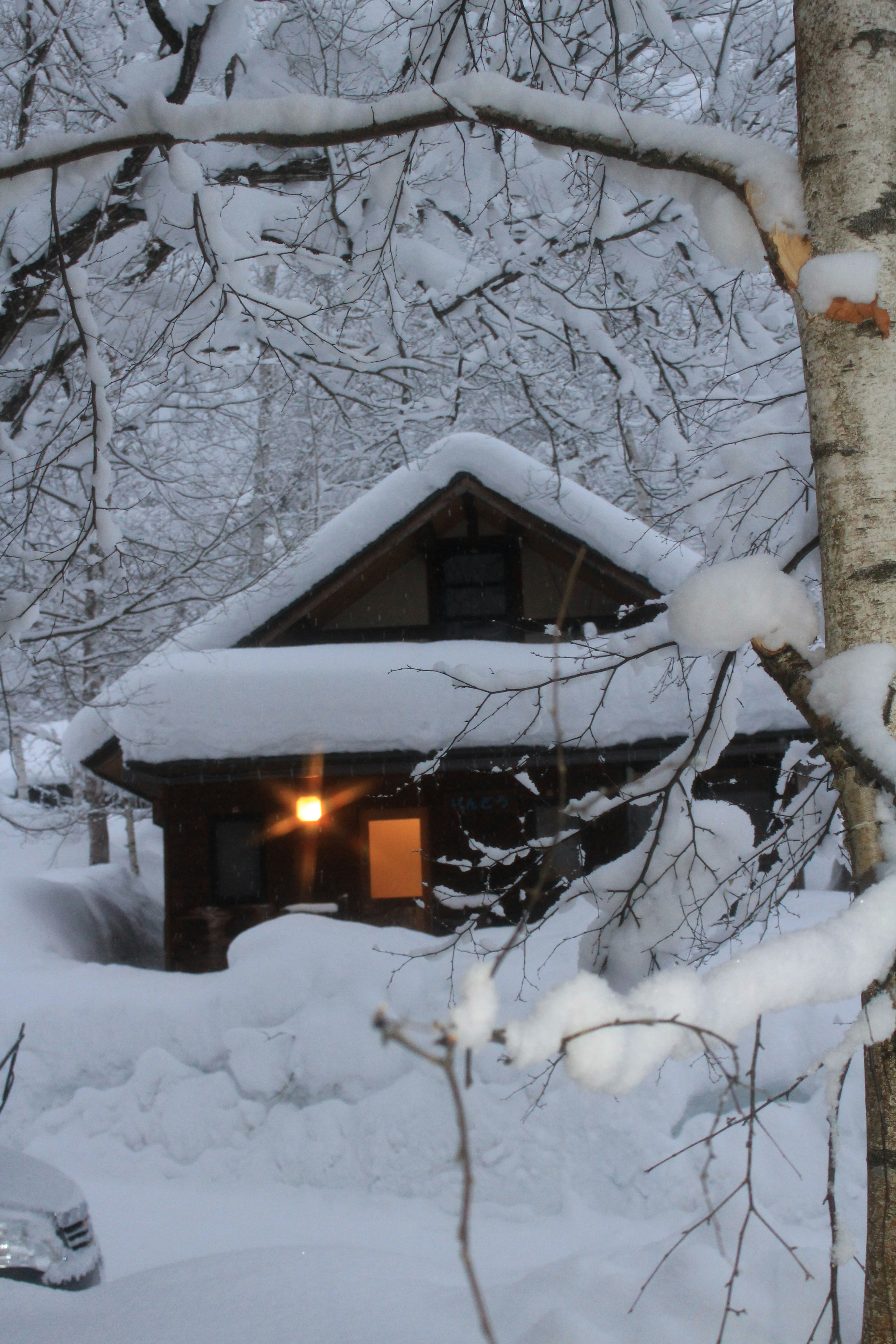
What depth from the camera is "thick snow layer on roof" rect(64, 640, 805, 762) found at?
827 centimetres

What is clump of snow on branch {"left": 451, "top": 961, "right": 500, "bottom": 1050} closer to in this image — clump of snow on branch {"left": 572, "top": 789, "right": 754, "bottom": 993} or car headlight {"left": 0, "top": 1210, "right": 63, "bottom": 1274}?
clump of snow on branch {"left": 572, "top": 789, "right": 754, "bottom": 993}

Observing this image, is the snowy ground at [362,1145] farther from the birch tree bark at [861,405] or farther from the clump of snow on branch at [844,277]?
the clump of snow on branch at [844,277]

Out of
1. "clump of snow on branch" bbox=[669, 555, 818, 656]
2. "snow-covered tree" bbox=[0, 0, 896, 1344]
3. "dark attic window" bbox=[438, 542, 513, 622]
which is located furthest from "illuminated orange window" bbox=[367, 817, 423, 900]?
"clump of snow on branch" bbox=[669, 555, 818, 656]

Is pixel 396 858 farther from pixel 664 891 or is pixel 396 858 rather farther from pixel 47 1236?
pixel 664 891

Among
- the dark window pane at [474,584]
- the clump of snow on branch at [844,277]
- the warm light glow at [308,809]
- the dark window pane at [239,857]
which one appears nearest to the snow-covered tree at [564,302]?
the clump of snow on branch at [844,277]

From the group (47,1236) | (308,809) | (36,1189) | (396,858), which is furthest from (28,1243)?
(396,858)

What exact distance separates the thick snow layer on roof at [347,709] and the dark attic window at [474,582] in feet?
4.32

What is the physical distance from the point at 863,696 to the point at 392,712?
691cm

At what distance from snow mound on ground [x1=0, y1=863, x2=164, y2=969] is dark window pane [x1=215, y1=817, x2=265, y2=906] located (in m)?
1.56

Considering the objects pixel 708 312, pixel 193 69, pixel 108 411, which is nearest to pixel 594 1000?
pixel 108 411

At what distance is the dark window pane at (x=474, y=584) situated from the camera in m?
10.4

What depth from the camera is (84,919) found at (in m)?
11.1

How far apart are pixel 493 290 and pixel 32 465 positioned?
3720 millimetres

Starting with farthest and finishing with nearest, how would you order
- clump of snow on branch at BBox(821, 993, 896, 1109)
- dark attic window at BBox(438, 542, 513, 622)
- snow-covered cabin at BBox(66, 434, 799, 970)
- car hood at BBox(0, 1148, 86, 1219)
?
dark attic window at BBox(438, 542, 513, 622) → snow-covered cabin at BBox(66, 434, 799, 970) → car hood at BBox(0, 1148, 86, 1219) → clump of snow on branch at BBox(821, 993, 896, 1109)
